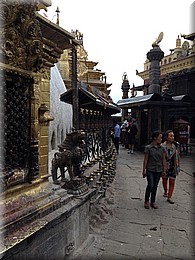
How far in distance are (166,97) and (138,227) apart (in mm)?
10648

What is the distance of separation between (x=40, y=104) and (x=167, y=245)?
2.67 m

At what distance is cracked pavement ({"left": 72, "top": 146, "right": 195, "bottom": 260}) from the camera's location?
364 cm

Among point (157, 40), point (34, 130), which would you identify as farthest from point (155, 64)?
point (34, 130)

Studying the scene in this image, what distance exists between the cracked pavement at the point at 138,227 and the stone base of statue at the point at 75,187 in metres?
0.69

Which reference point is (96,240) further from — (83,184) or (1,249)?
(1,249)

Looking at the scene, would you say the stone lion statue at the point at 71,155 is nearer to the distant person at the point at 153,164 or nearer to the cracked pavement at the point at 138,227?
the cracked pavement at the point at 138,227

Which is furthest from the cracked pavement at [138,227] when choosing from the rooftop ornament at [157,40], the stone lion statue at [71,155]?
the rooftop ornament at [157,40]

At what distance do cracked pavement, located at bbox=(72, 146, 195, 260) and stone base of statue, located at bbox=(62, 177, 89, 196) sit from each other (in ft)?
2.27

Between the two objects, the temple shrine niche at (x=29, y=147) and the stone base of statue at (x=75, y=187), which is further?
the stone base of statue at (x=75, y=187)

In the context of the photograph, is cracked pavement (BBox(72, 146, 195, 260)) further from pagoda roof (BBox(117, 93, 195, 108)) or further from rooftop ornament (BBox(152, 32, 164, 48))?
rooftop ornament (BBox(152, 32, 164, 48))

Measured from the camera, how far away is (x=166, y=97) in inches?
560

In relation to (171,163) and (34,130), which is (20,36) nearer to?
(34,130)

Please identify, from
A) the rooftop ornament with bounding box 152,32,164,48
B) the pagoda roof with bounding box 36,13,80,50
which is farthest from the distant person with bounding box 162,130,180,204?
the rooftop ornament with bounding box 152,32,164,48

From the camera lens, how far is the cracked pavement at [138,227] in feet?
11.9
